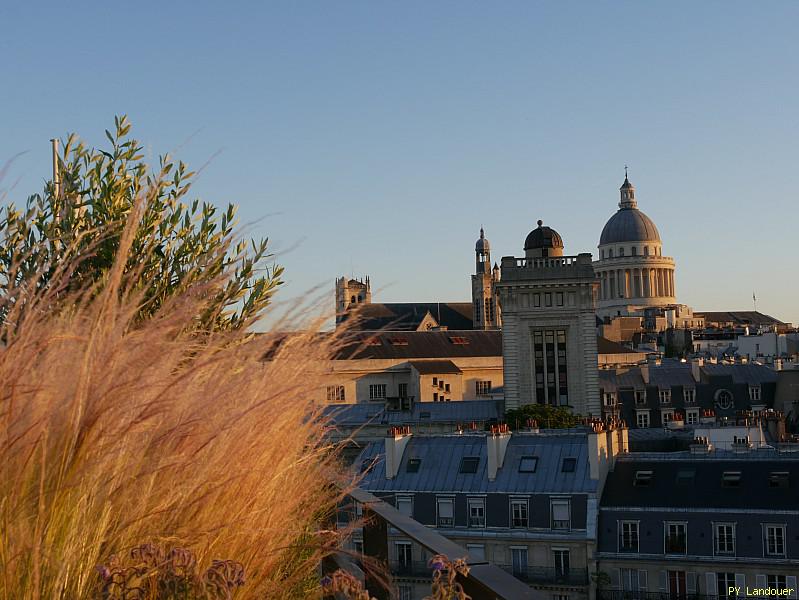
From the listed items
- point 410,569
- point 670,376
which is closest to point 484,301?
point 670,376

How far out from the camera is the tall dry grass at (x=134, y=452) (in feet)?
9.21

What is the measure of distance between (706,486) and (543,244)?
3134cm

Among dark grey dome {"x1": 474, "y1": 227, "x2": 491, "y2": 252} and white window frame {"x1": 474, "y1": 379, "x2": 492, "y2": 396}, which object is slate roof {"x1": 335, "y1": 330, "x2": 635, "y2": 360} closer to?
white window frame {"x1": 474, "y1": 379, "x2": 492, "y2": 396}

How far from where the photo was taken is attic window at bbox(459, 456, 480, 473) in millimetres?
29570

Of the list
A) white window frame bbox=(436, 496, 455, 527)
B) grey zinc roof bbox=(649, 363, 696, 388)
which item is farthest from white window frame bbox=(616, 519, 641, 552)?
grey zinc roof bbox=(649, 363, 696, 388)

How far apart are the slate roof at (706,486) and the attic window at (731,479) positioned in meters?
0.09

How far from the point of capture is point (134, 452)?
10.0 ft

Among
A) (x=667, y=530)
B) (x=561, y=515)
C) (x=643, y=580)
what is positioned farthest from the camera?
(x=561, y=515)

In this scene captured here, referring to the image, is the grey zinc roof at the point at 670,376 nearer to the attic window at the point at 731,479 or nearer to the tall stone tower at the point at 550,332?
the tall stone tower at the point at 550,332

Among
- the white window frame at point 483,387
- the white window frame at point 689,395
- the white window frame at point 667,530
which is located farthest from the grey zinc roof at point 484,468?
the white window frame at point 483,387

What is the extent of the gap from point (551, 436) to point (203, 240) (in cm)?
2442

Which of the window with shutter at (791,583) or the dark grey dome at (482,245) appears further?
the dark grey dome at (482,245)

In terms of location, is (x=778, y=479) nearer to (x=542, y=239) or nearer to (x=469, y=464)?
(x=469, y=464)

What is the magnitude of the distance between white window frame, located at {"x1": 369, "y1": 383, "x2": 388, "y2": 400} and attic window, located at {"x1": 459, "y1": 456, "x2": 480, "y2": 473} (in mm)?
36601
